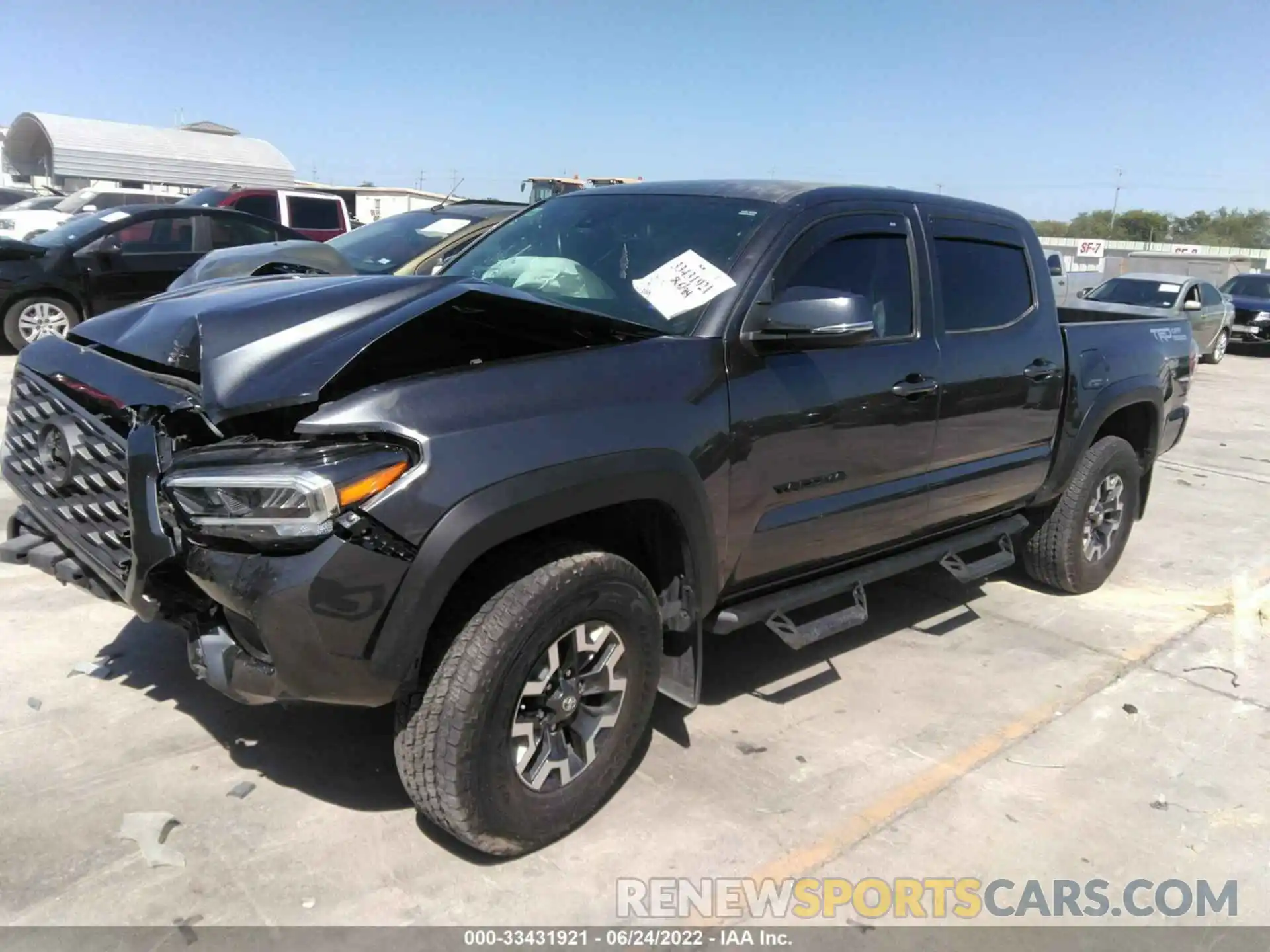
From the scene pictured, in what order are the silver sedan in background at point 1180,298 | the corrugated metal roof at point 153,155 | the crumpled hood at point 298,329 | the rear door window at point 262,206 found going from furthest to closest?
the corrugated metal roof at point 153,155
the silver sedan in background at point 1180,298
the rear door window at point 262,206
the crumpled hood at point 298,329

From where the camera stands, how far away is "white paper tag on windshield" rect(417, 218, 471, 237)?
8.52 metres

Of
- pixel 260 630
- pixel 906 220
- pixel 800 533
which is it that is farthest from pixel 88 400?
pixel 906 220

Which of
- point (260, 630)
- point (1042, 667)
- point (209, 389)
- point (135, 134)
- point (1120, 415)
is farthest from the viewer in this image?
point (135, 134)

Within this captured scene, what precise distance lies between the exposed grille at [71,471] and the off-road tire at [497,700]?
903mm

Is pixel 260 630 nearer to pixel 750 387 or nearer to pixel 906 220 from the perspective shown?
pixel 750 387

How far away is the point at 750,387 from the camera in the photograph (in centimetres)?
315

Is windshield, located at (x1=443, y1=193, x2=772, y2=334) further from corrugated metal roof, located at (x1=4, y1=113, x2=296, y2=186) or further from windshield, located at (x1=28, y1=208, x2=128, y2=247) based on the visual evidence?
corrugated metal roof, located at (x1=4, y1=113, x2=296, y2=186)

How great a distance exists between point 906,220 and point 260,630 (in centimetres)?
290

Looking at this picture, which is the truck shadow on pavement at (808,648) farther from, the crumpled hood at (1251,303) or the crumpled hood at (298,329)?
the crumpled hood at (1251,303)

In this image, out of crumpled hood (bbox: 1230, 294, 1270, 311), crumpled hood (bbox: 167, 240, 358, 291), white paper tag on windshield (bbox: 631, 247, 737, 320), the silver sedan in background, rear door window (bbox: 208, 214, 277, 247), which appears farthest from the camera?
crumpled hood (bbox: 1230, 294, 1270, 311)

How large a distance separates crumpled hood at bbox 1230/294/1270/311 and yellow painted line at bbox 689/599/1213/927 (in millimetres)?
18567

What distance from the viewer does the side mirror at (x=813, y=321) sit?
3.07 m

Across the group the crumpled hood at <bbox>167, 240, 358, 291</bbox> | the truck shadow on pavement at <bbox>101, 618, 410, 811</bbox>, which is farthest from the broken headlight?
the crumpled hood at <bbox>167, 240, 358, 291</bbox>

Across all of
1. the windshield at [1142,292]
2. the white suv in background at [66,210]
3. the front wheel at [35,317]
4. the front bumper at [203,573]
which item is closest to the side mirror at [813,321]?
the front bumper at [203,573]
